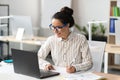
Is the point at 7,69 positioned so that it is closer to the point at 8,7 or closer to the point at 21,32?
the point at 21,32

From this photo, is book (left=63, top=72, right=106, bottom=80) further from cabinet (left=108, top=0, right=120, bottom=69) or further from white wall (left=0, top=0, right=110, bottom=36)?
white wall (left=0, top=0, right=110, bottom=36)

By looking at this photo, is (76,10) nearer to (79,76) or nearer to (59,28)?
(59,28)

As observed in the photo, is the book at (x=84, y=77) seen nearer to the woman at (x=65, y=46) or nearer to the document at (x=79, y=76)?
the document at (x=79, y=76)

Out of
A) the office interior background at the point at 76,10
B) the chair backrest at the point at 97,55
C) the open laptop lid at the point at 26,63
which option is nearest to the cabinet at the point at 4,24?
the office interior background at the point at 76,10

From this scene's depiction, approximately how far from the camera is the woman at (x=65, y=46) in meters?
2.31

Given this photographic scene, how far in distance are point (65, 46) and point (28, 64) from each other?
57 cm

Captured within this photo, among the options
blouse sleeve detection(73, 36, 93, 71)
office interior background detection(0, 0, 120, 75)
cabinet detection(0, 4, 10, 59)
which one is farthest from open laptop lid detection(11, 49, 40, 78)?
cabinet detection(0, 4, 10, 59)

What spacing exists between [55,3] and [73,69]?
392cm

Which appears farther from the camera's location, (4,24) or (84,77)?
(4,24)

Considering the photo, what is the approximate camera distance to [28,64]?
1953 millimetres

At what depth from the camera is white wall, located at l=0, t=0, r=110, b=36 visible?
5.45 m

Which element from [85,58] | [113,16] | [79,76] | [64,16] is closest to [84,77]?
[79,76]

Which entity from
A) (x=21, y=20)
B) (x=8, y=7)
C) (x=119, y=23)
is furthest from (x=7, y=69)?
(x=8, y=7)

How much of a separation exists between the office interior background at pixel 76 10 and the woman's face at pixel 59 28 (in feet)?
9.82
